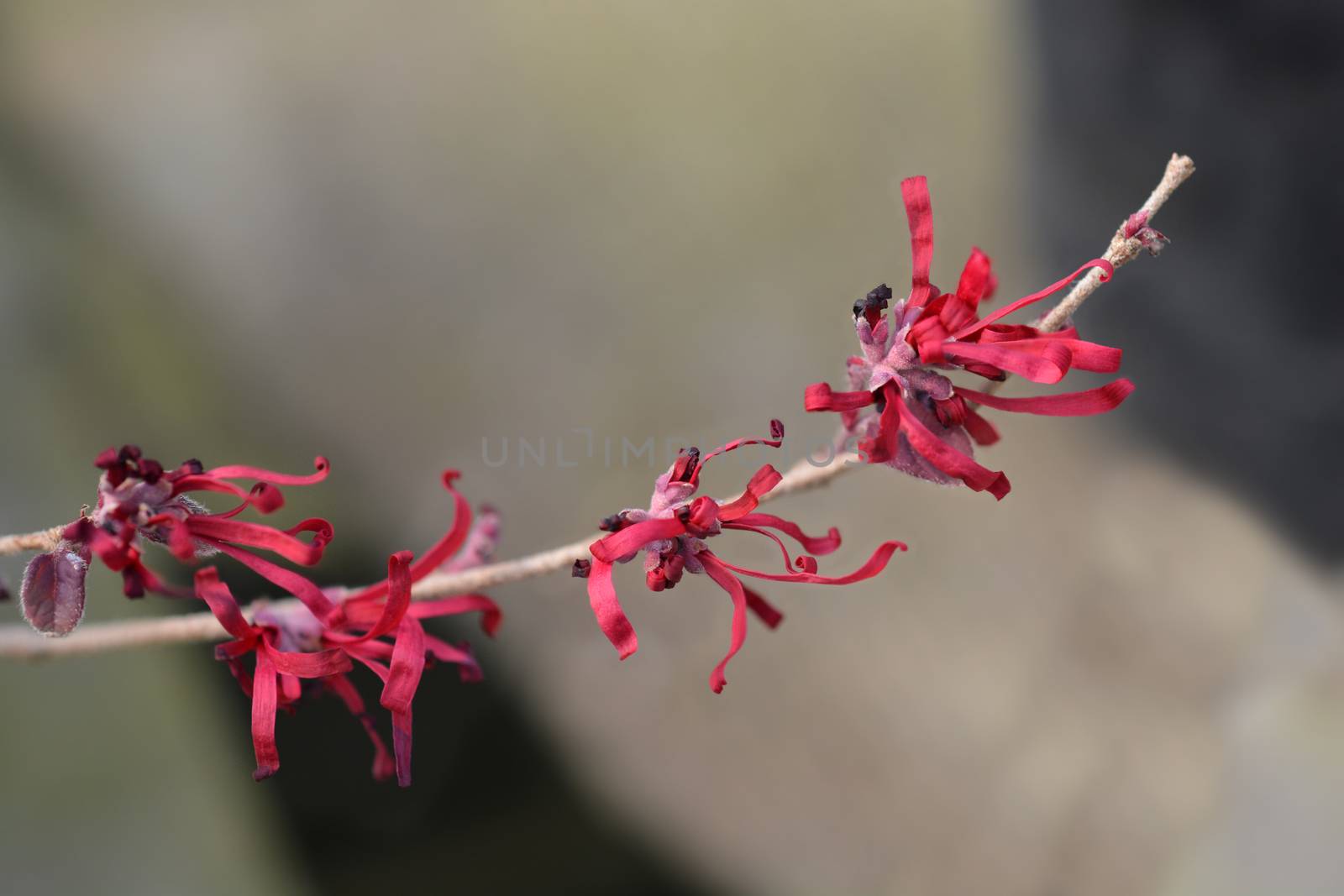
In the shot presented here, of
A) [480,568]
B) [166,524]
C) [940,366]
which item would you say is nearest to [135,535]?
[166,524]

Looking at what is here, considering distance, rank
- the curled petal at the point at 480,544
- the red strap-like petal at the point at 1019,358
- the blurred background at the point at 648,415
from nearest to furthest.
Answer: the red strap-like petal at the point at 1019,358
the curled petal at the point at 480,544
the blurred background at the point at 648,415

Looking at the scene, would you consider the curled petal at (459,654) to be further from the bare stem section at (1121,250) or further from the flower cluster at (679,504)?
the bare stem section at (1121,250)

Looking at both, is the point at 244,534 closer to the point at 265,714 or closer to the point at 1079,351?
the point at 265,714

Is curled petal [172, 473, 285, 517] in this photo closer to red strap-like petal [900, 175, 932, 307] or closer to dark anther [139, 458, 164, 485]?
dark anther [139, 458, 164, 485]

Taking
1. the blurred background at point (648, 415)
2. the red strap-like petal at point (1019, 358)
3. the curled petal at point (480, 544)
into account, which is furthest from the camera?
the blurred background at point (648, 415)

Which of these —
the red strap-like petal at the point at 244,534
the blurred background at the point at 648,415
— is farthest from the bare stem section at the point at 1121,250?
the blurred background at the point at 648,415

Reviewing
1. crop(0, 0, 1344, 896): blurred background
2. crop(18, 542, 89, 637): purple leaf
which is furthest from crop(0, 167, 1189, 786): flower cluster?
crop(0, 0, 1344, 896): blurred background
